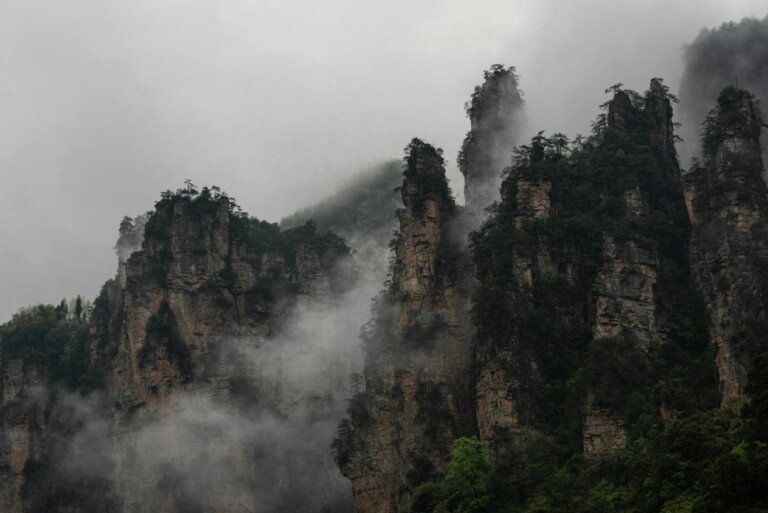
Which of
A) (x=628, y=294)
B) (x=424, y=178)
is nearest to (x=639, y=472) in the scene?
(x=628, y=294)

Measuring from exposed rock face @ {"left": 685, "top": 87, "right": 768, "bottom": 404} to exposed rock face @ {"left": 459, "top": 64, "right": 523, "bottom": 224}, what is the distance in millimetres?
19632


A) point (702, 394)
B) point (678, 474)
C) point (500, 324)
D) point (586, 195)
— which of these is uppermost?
point (586, 195)

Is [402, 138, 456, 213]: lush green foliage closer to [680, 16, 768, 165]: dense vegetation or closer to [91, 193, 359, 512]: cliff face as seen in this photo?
[680, 16, 768, 165]: dense vegetation

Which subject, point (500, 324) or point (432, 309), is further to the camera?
point (432, 309)

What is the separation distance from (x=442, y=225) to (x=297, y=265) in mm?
27703

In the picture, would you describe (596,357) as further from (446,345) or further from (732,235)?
(446,345)

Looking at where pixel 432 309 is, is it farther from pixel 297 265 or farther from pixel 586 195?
pixel 297 265

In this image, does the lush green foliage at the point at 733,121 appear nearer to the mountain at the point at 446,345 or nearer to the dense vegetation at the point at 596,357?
the mountain at the point at 446,345

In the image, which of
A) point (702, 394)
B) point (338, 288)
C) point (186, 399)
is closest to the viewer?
point (702, 394)

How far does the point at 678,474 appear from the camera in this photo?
2719 inches

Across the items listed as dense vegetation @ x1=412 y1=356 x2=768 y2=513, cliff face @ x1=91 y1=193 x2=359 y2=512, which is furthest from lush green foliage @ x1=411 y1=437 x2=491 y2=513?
cliff face @ x1=91 y1=193 x2=359 y2=512

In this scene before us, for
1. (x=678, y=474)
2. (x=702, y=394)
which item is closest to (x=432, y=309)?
(x=702, y=394)

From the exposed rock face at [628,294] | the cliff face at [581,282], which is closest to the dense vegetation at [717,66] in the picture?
the cliff face at [581,282]

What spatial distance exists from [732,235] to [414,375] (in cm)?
2415
